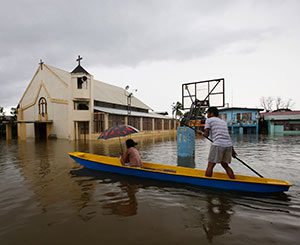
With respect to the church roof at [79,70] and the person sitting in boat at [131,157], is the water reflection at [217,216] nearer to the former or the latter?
the person sitting in boat at [131,157]

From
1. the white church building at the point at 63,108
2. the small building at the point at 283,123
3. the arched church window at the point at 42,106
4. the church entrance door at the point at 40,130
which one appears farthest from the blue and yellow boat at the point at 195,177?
the small building at the point at 283,123

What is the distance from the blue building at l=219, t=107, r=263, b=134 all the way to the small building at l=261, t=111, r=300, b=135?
2418mm

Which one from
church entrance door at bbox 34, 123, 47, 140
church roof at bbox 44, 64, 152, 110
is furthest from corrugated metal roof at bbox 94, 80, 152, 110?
church entrance door at bbox 34, 123, 47, 140

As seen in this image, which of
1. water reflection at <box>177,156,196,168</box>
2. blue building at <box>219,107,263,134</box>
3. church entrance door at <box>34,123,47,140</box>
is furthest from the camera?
blue building at <box>219,107,263,134</box>

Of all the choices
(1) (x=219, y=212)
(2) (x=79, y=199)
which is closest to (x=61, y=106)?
(2) (x=79, y=199)

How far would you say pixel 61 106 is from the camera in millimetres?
27500

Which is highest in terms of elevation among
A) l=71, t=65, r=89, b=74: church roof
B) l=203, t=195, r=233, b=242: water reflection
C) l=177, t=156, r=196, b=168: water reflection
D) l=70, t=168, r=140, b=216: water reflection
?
l=71, t=65, r=89, b=74: church roof

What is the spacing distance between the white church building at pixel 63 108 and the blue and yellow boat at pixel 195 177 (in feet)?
63.4

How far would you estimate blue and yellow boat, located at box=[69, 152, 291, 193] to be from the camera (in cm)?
503

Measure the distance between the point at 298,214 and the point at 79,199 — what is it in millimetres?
4748

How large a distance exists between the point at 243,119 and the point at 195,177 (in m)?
41.9

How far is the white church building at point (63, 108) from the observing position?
26.8 metres

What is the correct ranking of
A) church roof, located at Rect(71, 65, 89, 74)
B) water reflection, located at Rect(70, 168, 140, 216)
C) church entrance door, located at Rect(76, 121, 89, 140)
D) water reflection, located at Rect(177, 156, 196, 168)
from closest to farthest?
water reflection, located at Rect(70, 168, 140, 216)
water reflection, located at Rect(177, 156, 196, 168)
church roof, located at Rect(71, 65, 89, 74)
church entrance door, located at Rect(76, 121, 89, 140)

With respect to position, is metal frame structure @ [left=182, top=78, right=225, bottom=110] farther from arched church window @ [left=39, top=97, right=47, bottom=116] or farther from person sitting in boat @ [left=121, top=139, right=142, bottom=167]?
arched church window @ [left=39, top=97, right=47, bottom=116]
